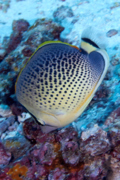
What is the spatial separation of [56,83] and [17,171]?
1.13 m

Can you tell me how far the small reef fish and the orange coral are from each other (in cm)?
59

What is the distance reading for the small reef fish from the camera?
1354 mm

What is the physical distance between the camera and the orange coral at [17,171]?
1579 millimetres

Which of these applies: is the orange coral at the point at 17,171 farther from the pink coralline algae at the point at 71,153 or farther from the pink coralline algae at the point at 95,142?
the pink coralline algae at the point at 95,142

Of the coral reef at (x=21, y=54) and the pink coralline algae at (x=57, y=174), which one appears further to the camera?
the coral reef at (x=21, y=54)

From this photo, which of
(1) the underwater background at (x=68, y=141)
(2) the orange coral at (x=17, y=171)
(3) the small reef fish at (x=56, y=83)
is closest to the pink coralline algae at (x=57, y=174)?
(1) the underwater background at (x=68, y=141)

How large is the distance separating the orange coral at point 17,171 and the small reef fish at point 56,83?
593 millimetres

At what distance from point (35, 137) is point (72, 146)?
0.49m

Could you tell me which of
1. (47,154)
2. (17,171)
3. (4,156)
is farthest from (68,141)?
(4,156)

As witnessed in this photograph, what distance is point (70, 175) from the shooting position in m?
1.53

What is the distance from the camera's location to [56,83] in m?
1.35

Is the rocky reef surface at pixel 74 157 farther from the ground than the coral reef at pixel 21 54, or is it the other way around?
the coral reef at pixel 21 54

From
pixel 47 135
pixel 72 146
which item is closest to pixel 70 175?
pixel 72 146

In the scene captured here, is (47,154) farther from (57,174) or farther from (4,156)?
(4,156)
